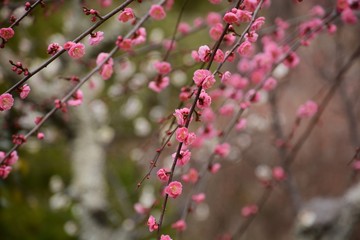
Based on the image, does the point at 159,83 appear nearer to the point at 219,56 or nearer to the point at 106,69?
the point at 106,69

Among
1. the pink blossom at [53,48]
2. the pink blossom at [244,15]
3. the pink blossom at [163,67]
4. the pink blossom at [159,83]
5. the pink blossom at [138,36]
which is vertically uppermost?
the pink blossom at [138,36]

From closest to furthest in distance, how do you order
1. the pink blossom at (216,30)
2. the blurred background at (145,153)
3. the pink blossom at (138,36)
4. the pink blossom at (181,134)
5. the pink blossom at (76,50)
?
1. the pink blossom at (181,134)
2. the pink blossom at (76,50)
3. the pink blossom at (216,30)
4. the pink blossom at (138,36)
5. the blurred background at (145,153)

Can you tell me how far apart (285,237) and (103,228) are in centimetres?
196

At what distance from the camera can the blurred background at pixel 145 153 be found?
2.72 metres

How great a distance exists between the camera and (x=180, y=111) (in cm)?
84

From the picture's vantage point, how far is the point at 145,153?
2.82 metres

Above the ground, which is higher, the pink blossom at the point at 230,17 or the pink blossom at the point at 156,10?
the pink blossom at the point at 156,10

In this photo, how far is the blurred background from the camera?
272 cm

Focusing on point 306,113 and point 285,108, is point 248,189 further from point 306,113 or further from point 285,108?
point 306,113

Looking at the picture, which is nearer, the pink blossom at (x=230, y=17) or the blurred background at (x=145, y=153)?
the pink blossom at (x=230, y=17)

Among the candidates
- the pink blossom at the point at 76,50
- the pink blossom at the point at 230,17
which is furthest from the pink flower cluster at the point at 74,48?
the pink blossom at the point at 230,17

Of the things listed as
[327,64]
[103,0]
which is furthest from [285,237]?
[103,0]

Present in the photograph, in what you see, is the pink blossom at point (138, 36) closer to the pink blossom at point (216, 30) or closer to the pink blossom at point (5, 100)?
the pink blossom at point (216, 30)

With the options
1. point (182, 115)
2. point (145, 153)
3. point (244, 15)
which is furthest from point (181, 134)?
point (145, 153)
